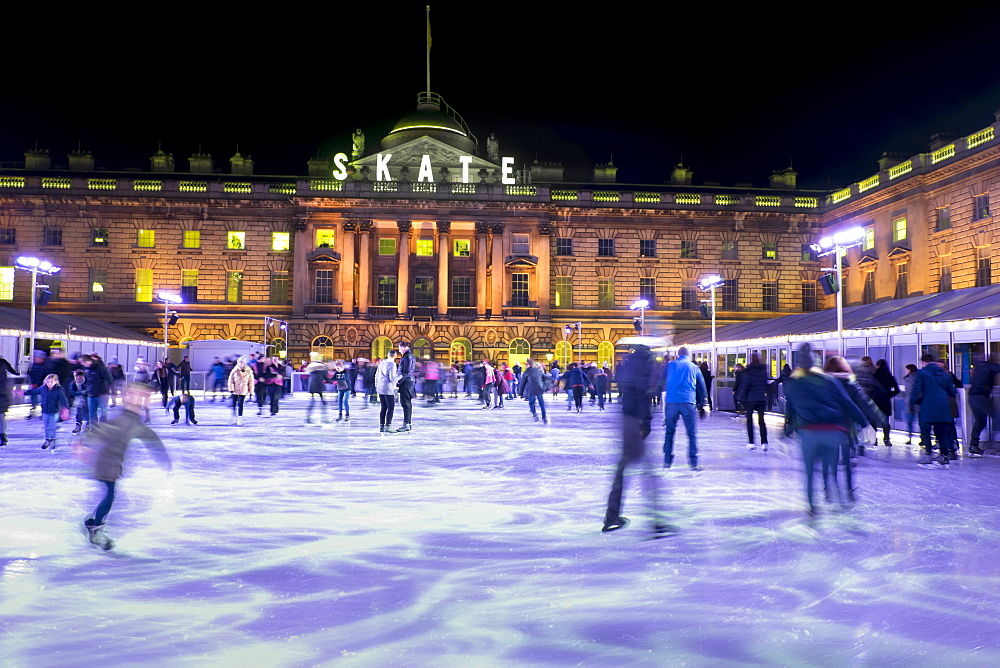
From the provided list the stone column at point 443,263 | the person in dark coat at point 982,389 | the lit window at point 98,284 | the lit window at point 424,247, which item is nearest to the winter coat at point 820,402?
the person in dark coat at point 982,389

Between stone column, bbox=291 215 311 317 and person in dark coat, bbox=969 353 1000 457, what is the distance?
41427 mm

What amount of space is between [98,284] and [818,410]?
50553mm

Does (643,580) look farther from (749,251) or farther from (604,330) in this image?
(749,251)

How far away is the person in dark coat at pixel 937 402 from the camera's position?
1183 cm

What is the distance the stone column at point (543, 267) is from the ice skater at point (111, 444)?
4351cm

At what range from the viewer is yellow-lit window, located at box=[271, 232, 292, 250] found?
49.9 metres

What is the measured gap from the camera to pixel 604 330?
50.2m

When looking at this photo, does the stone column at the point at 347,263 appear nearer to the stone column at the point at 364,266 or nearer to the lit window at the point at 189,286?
the stone column at the point at 364,266

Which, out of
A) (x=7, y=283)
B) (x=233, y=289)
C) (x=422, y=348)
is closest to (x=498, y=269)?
Answer: (x=422, y=348)

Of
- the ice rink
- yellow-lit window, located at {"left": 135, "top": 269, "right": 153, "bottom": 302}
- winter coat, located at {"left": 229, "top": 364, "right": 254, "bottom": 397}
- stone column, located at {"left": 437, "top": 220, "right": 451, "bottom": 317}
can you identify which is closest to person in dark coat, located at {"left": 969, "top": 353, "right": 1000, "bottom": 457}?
the ice rink

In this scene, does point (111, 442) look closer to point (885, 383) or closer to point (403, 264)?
point (885, 383)

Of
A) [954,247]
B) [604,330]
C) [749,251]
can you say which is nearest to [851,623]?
[954,247]

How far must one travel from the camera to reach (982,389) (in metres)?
12.7

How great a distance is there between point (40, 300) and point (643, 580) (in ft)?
93.7
